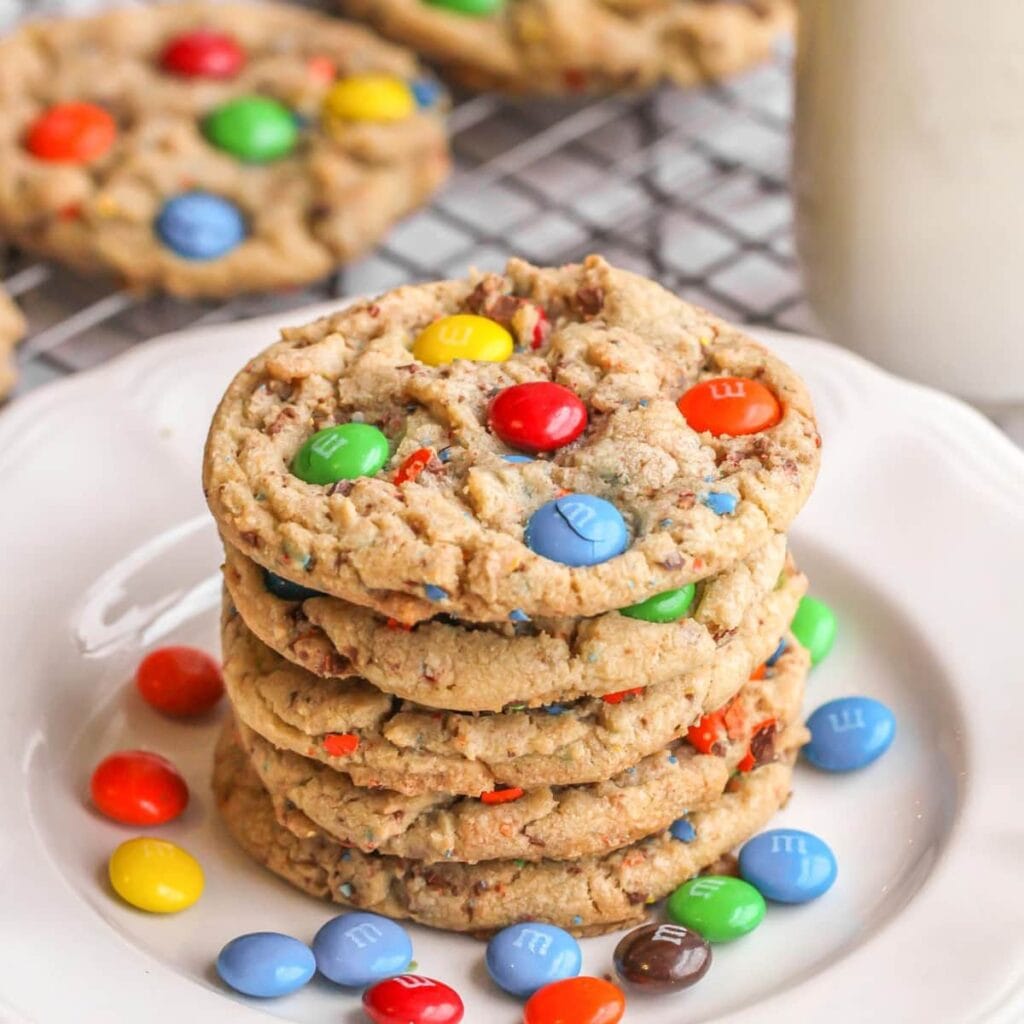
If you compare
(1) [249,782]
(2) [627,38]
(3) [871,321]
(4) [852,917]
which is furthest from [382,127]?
(4) [852,917]

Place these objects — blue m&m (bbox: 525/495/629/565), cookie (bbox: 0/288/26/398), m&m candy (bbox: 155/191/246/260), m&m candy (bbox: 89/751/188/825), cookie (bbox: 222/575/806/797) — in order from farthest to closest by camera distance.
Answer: m&m candy (bbox: 155/191/246/260) → cookie (bbox: 0/288/26/398) → m&m candy (bbox: 89/751/188/825) → cookie (bbox: 222/575/806/797) → blue m&m (bbox: 525/495/629/565)

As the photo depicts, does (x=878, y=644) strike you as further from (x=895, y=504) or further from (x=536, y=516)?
(x=536, y=516)

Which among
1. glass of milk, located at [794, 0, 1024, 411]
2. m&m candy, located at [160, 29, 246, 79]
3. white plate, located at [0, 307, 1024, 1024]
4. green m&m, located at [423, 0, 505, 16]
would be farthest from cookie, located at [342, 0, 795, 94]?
white plate, located at [0, 307, 1024, 1024]

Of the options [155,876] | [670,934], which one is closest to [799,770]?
[670,934]

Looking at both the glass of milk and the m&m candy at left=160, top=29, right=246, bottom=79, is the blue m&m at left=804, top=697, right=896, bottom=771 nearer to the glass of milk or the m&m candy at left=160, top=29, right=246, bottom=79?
the glass of milk

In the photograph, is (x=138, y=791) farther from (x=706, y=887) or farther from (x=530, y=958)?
(x=706, y=887)

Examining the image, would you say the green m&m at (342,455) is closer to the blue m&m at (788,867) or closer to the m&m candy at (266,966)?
the m&m candy at (266,966)

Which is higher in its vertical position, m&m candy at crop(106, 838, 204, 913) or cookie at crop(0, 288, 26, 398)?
m&m candy at crop(106, 838, 204, 913)
